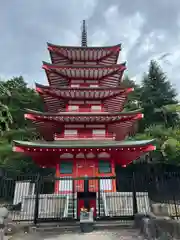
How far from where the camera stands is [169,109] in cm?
2405

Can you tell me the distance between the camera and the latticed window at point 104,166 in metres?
13.5

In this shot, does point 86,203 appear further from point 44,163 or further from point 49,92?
point 49,92

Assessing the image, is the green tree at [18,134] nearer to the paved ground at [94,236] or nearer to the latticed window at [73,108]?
the latticed window at [73,108]

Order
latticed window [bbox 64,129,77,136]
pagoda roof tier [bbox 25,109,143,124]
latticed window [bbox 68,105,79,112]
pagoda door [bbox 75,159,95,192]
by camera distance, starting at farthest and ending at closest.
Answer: latticed window [bbox 68,105,79,112] → latticed window [bbox 64,129,77,136] → pagoda roof tier [bbox 25,109,143,124] → pagoda door [bbox 75,159,95,192]

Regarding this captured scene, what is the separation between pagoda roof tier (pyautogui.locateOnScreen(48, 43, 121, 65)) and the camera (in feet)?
59.7

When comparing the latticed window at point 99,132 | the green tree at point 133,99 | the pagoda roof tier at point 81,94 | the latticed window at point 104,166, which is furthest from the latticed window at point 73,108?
the green tree at point 133,99

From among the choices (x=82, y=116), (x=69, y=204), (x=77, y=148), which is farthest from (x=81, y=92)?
(x=69, y=204)

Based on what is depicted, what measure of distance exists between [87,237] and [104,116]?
8.79 metres

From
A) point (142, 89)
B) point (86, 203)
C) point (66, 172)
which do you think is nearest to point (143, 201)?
point (86, 203)

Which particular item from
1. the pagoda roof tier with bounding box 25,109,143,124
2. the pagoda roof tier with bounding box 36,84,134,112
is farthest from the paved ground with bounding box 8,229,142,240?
the pagoda roof tier with bounding box 36,84,134,112

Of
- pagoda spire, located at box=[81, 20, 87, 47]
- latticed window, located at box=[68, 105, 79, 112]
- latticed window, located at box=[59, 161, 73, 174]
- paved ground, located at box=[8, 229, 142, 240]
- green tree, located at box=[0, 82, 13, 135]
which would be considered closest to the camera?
green tree, located at box=[0, 82, 13, 135]

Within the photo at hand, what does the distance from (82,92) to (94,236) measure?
11.0 meters

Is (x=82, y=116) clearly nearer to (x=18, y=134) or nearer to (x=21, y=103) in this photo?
(x=18, y=134)

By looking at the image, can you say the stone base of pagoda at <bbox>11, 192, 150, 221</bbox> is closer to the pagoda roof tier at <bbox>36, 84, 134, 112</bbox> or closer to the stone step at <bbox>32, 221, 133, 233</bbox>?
the stone step at <bbox>32, 221, 133, 233</bbox>
